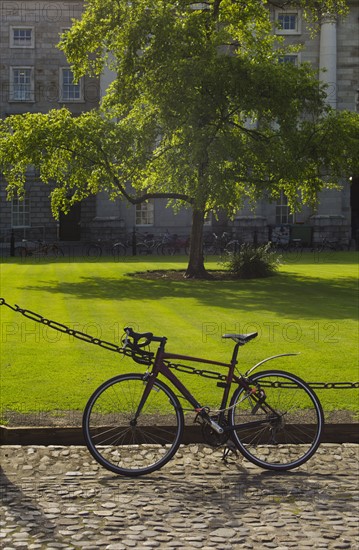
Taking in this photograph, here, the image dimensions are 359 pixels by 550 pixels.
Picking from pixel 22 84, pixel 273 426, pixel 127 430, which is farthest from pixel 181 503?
pixel 22 84

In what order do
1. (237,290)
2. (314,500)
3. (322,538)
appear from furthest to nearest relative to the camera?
(237,290)
(314,500)
(322,538)

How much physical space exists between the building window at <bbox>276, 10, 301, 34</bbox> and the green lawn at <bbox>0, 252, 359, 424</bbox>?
Result: 26.0 metres

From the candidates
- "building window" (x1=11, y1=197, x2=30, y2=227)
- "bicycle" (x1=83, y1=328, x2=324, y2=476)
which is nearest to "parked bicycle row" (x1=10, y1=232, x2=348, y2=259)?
"building window" (x1=11, y1=197, x2=30, y2=227)

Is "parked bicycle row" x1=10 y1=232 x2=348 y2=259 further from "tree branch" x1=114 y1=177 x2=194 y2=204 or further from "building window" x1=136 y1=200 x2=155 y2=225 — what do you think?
"tree branch" x1=114 y1=177 x2=194 y2=204

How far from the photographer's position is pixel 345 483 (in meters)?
7.18

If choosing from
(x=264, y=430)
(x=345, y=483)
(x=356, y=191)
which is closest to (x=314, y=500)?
(x=345, y=483)

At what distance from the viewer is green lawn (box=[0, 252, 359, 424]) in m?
11.0

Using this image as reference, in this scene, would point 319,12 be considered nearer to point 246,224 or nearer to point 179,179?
point 179,179

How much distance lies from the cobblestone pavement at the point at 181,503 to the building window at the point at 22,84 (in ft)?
155

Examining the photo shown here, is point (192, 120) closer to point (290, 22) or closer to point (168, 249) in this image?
point (168, 249)

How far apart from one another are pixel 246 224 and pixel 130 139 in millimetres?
24242

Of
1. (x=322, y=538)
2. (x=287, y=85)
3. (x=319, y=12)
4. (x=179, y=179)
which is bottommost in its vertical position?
(x=322, y=538)

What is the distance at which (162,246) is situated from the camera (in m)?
43.9

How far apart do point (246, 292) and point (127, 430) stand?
15.7 metres
